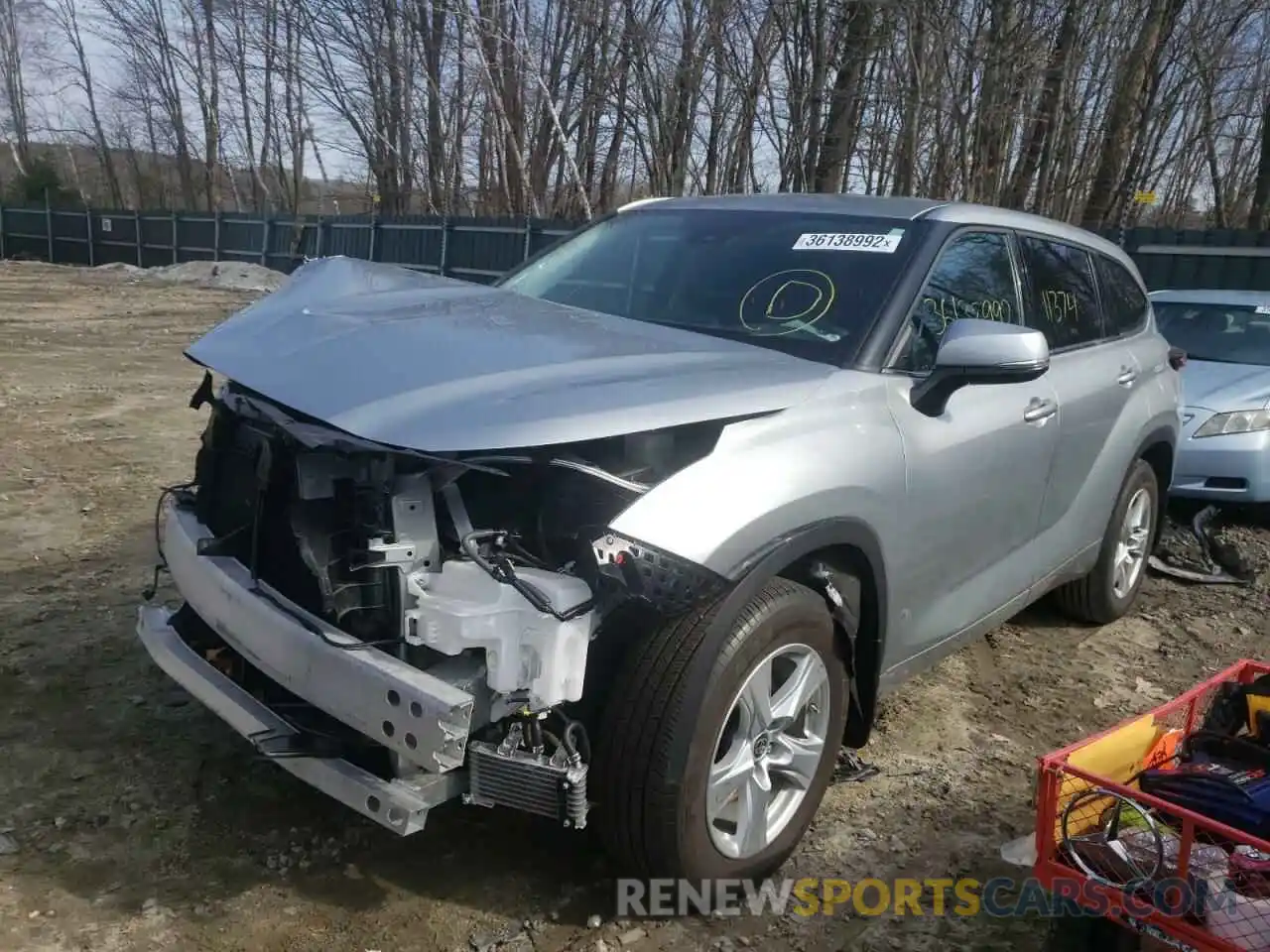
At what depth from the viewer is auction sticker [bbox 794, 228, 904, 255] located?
336 centimetres

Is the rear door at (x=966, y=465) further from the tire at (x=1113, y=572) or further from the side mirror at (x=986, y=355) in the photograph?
the tire at (x=1113, y=572)

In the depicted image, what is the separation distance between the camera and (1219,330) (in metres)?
7.60

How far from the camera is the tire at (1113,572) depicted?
4.62 m

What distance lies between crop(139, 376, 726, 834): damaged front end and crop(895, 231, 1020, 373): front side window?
100cm

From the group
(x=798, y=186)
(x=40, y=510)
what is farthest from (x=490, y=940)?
(x=798, y=186)

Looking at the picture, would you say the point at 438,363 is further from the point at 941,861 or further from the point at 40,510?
the point at 40,510

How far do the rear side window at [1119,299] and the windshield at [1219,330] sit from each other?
2.70 metres

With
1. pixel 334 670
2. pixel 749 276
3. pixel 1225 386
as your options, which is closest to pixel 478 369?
pixel 334 670

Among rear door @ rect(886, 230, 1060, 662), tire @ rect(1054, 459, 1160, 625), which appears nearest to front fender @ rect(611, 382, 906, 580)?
rear door @ rect(886, 230, 1060, 662)

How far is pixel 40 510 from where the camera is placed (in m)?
5.76

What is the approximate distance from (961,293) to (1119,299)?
5.56ft

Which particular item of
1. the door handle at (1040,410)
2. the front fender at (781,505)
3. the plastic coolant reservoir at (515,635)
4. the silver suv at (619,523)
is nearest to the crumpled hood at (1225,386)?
the door handle at (1040,410)

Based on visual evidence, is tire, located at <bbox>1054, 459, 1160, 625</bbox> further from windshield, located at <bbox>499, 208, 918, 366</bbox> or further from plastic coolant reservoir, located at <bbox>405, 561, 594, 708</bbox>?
plastic coolant reservoir, located at <bbox>405, 561, 594, 708</bbox>

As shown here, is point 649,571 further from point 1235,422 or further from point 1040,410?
point 1235,422
